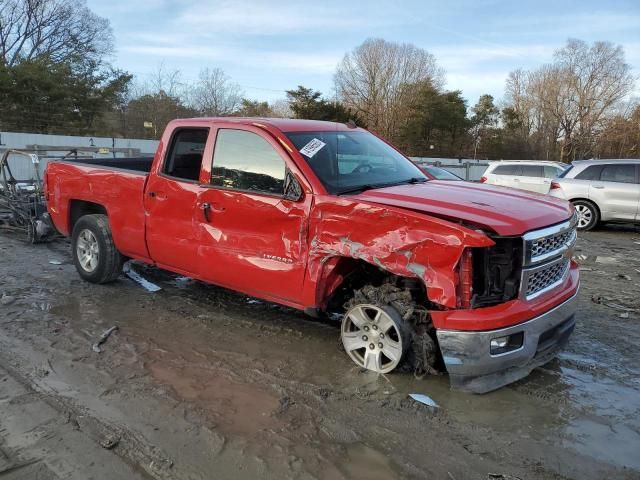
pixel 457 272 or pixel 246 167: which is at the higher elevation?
pixel 246 167

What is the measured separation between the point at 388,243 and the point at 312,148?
4.09 feet

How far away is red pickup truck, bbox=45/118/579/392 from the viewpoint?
3406 mm

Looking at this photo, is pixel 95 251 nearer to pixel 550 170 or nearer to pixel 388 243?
pixel 388 243

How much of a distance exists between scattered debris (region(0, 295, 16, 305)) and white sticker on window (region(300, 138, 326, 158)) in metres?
3.64

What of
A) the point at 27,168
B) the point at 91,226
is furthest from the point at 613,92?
the point at 91,226

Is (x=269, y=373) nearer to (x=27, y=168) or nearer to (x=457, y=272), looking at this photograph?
(x=457, y=272)

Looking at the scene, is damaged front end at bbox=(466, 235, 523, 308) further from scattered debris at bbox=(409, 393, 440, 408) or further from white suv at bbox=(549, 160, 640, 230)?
white suv at bbox=(549, 160, 640, 230)

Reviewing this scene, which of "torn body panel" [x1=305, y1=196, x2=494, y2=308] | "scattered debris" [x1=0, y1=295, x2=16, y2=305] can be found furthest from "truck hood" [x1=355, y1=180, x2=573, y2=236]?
"scattered debris" [x1=0, y1=295, x2=16, y2=305]

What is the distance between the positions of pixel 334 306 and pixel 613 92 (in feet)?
186

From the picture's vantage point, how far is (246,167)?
14.8ft

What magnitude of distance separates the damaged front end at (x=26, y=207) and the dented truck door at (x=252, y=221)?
4.99 metres

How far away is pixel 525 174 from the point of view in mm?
15836

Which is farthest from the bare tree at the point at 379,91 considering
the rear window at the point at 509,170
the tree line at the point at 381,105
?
the rear window at the point at 509,170

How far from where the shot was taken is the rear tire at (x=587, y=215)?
12.0m
